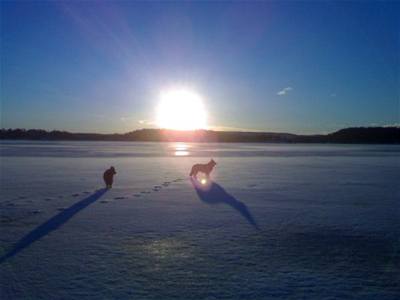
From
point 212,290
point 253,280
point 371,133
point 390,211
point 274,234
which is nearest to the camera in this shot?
point 212,290

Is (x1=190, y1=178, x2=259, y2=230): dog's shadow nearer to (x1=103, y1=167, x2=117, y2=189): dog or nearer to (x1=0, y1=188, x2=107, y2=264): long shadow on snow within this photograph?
(x1=103, y1=167, x2=117, y2=189): dog

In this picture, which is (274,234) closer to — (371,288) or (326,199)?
(371,288)

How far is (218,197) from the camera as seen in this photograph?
7.74 m

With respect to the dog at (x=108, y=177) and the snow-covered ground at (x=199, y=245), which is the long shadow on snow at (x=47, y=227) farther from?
the dog at (x=108, y=177)

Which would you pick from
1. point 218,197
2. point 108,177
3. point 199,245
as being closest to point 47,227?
point 199,245

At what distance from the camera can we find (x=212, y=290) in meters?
3.06

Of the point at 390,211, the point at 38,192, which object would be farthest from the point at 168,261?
the point at 38,192

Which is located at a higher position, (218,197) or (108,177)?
(108,177)

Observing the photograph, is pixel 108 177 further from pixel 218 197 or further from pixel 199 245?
pixel 199 245

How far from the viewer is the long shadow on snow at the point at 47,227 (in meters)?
4.08

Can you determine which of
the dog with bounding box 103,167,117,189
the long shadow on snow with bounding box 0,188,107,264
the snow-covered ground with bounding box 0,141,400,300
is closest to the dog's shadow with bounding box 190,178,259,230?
the snow-covered ground with bounding box 0,141,400,300

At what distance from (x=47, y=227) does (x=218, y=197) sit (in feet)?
12.6

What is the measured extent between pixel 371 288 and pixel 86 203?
5496 mm

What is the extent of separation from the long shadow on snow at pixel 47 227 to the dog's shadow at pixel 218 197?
2.54m
